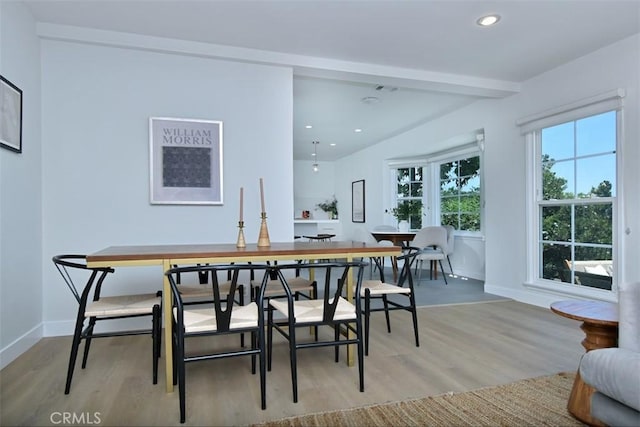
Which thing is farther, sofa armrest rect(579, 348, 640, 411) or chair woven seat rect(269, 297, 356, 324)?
chair woven seat rect(269, 297, 356, 324)

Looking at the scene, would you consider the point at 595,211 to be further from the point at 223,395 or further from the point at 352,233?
the point at 352,233

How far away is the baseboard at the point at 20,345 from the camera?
2.47 metres

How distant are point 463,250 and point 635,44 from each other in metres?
3.72

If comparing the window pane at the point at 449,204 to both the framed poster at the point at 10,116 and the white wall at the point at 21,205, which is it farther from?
the framed poster at the point at 10,116

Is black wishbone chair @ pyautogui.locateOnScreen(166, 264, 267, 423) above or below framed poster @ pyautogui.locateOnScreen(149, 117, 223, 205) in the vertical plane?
below

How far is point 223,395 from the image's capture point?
6.84 ft

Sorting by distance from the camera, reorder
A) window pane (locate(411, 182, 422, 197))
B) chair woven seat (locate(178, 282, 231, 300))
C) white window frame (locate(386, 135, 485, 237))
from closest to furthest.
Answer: chair woven seat (locate(178, 282, 231, 300))
white window frame (locate(386, 135, 485, 237))
window pane (locate(411, 182, 422, 197))

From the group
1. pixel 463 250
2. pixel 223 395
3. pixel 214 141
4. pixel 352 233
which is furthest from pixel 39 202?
pixel 352 233

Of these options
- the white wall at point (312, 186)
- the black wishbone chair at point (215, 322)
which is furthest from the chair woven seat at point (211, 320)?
the white wall at point (312, 186)

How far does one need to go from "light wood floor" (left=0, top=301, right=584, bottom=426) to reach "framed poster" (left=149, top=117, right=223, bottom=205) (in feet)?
3.96

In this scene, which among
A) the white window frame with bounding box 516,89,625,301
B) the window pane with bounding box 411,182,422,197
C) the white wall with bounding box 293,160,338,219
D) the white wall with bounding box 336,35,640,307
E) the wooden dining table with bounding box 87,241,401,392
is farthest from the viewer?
the white wall with bounding box 293,160,338,219

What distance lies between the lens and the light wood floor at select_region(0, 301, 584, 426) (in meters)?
1.91

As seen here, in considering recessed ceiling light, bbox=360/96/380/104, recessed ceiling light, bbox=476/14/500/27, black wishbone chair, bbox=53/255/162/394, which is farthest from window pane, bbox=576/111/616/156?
black wishbone chair, bbox=53/255/162/394

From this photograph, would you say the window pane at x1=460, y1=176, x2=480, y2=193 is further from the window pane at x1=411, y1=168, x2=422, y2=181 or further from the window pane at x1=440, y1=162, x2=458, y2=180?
the window pane at x1=411, y1=168, x2=422, y2=181
